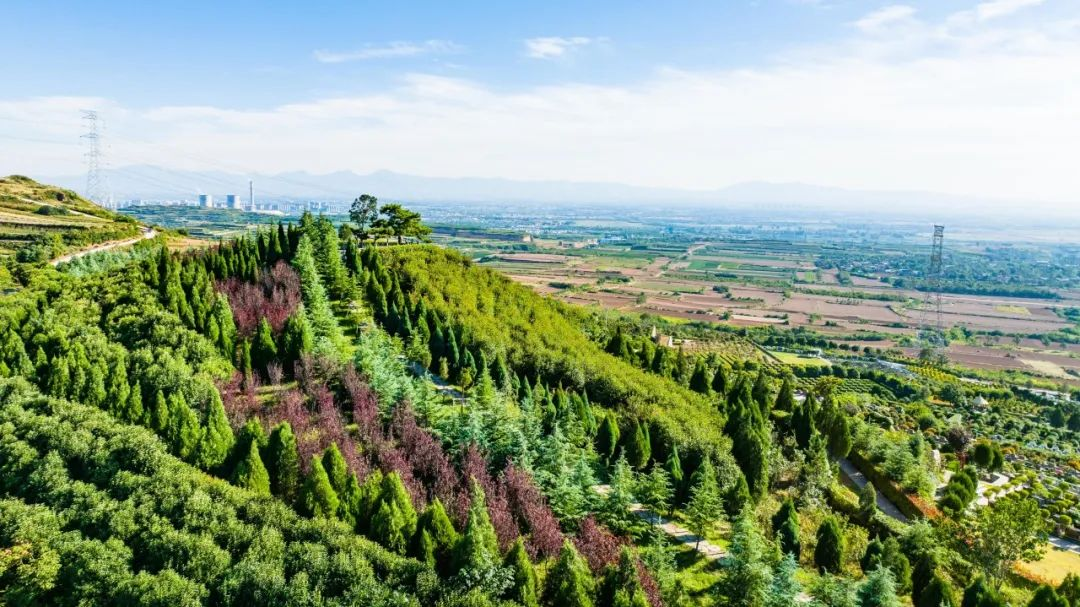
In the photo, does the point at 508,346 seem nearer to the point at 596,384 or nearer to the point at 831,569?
the point at 596,384

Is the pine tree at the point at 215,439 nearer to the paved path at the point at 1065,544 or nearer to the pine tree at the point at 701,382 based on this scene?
the pine tree at the point at 701,382

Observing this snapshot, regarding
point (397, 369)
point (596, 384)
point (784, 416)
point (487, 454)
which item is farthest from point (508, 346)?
point (784, 416)

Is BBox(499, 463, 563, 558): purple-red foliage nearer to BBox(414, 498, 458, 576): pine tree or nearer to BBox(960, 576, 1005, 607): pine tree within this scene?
BBox(414, 498, 458, 576): pine tree

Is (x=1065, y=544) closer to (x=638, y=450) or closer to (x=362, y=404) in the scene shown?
(x=638, y=450)

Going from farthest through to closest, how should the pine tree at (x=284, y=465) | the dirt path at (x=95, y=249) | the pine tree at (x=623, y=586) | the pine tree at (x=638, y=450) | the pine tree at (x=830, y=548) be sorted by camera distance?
the dirt path at (x=95, y=249), the pine tree at (x=638, y=450), the pine tree at (x=830, y=548), the pine tree at (x=284, y=465), the pine tree at (x=623, y=586)

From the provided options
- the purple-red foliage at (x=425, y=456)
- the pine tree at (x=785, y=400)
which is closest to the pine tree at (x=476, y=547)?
the purple-red foliage at (x=425, y=456)

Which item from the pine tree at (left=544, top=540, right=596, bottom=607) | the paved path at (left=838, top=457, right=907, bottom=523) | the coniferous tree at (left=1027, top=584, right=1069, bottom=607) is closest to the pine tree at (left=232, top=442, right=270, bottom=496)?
the pine tree at (left=544, top=540, right=596, bottom=607)
